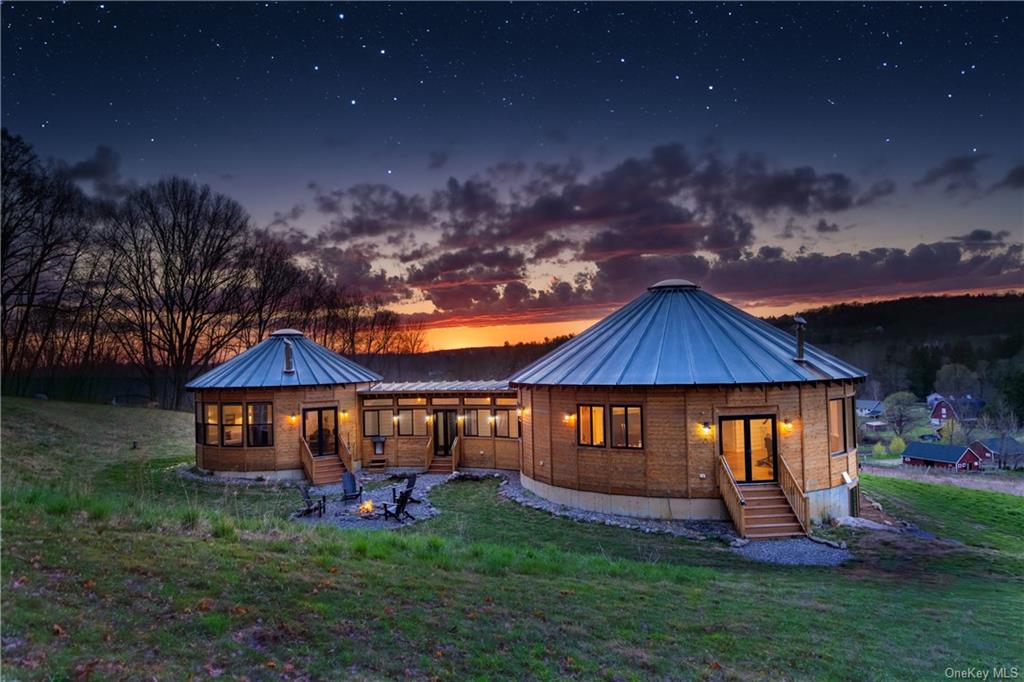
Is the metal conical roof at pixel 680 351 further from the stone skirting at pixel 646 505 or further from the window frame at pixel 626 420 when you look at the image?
the stone skirting at pixel 646 505

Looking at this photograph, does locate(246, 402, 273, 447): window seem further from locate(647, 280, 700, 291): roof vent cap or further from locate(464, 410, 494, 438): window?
locate(647, 280, 700, 291): roof vent cap

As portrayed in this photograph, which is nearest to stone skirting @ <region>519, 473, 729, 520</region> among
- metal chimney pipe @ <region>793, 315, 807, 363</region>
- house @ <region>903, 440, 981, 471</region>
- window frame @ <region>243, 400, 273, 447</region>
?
metal chimney pipe @ <region>793, 315, 807, 363</region>

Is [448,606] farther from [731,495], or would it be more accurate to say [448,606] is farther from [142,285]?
[142,285]

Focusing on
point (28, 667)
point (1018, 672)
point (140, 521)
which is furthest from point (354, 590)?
point (1018, 672)

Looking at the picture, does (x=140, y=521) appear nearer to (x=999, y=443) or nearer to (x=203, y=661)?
(x=203, y=661)

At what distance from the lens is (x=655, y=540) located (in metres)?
13.2

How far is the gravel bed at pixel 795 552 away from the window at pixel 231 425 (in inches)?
679

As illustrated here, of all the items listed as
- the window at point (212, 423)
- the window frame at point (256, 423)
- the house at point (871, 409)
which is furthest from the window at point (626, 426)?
the house at point (871, 409)

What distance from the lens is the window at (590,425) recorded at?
16125 mm

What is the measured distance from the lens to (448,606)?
6953 millimetres

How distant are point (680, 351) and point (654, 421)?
2231 millimetres

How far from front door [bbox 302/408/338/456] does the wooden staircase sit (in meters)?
14.6

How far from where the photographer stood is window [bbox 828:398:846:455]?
53.5 ft

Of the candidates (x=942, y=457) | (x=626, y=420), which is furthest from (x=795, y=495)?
(x=942, y=457)
